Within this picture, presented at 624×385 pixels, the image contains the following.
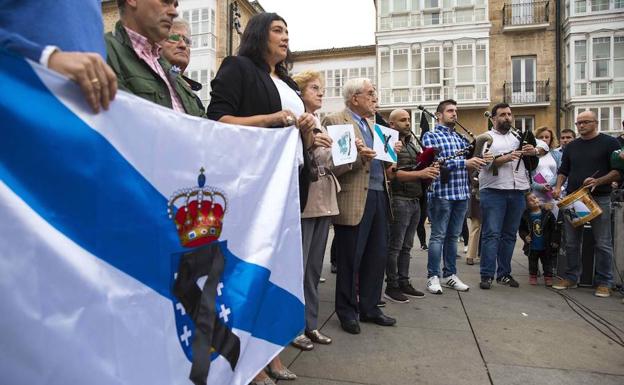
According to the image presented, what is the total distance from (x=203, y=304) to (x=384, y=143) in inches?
90.0

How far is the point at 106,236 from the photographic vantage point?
126cm

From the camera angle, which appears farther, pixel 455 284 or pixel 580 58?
pixel 580 58

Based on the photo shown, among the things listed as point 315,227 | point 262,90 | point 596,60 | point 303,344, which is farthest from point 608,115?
point 262,90

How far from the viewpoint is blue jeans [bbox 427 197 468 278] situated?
15.4 ft

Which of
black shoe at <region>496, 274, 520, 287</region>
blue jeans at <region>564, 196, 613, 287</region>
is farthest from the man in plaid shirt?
blue jeans at <region>564, 196, 613, 287</region>

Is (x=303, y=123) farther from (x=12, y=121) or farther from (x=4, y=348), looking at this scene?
(x=4, y=348)

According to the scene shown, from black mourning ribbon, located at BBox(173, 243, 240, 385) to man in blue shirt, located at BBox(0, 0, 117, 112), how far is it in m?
0.66

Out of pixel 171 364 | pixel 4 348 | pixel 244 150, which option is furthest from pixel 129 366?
pixel 244 150

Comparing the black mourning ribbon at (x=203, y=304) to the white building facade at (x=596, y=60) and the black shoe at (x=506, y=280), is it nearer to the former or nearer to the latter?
the black shoe at (x=506, y=280)

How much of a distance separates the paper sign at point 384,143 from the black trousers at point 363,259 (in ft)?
0.99

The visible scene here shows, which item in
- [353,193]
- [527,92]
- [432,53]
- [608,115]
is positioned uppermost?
[432,53]

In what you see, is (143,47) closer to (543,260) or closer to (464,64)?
(543,260)

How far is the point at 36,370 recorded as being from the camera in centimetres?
105

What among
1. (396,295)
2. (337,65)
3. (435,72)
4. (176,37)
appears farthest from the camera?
(337,65)
